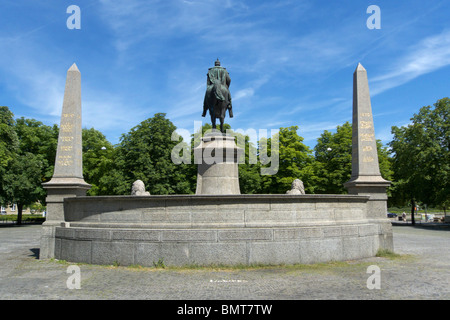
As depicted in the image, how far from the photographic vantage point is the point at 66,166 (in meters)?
14.1

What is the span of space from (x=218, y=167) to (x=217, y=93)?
3241 millimetres

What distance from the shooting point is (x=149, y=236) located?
10.4 metres

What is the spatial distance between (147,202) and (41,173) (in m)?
37.6

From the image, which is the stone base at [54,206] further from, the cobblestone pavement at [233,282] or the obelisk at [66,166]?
the cobblestone pavement at [233,282]

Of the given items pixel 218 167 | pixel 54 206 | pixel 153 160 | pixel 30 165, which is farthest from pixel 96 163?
pixel 218 167

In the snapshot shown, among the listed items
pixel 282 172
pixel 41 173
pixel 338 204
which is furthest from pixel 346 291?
pixel 41 173

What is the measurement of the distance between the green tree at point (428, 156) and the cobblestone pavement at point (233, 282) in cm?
2795

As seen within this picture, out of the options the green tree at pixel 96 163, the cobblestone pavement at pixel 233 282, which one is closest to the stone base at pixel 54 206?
the cobblestone pavement at pixel 233 282

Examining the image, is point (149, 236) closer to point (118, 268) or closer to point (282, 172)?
point (118, 268)

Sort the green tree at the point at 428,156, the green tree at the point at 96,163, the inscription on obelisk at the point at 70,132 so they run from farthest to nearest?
the green tree at the point at 96,163
the green tree at the point at 428,156
the inscription on obelisk at the point at 70,132

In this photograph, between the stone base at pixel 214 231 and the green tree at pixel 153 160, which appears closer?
the stone base at pixel 214 231

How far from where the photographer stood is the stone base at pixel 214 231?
10250mm

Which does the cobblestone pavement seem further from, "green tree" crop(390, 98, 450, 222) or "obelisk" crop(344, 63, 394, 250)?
"green tree" crop(390, 98, 450, 222)

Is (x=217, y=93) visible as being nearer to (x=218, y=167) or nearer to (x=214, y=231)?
(x=218, y=167)
